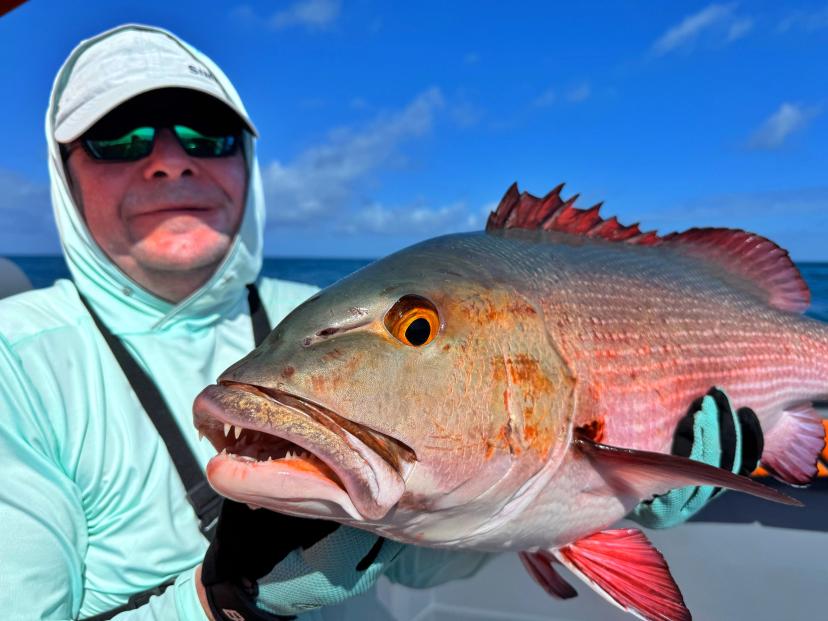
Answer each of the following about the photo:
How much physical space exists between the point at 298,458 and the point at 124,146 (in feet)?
5.34

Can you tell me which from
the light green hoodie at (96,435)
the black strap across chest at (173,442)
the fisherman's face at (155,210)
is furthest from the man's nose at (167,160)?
the black strap across chest at (173,442)

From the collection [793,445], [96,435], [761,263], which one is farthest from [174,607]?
[761,263]

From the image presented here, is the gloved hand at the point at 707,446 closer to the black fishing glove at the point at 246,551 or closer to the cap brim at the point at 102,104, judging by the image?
the black fishing glove at the point at 246,551

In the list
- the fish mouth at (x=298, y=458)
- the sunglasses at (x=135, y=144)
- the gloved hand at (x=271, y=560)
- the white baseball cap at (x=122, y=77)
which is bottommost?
the gloved hand at (x=271, y=560)

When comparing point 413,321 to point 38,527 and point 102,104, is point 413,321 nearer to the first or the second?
point 38,527

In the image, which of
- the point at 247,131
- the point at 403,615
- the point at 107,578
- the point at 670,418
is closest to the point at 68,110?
the point at 247,131

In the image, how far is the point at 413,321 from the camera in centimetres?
130

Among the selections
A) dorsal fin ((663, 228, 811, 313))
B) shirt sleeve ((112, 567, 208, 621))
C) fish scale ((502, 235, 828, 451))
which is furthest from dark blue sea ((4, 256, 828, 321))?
shirt sleeve ((112, 567, 208, 621))

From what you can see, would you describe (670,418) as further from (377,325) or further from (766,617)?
(766,617)

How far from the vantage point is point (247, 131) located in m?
2.57

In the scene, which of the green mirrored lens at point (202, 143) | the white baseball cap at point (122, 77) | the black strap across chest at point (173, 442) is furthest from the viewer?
the green mirrored lens at point (202, 143)

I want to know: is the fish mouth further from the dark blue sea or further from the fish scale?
the dark blue sea

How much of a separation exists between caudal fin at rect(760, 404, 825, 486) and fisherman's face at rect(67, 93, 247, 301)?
2359 mm

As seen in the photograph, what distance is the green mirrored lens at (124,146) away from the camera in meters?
2.17
